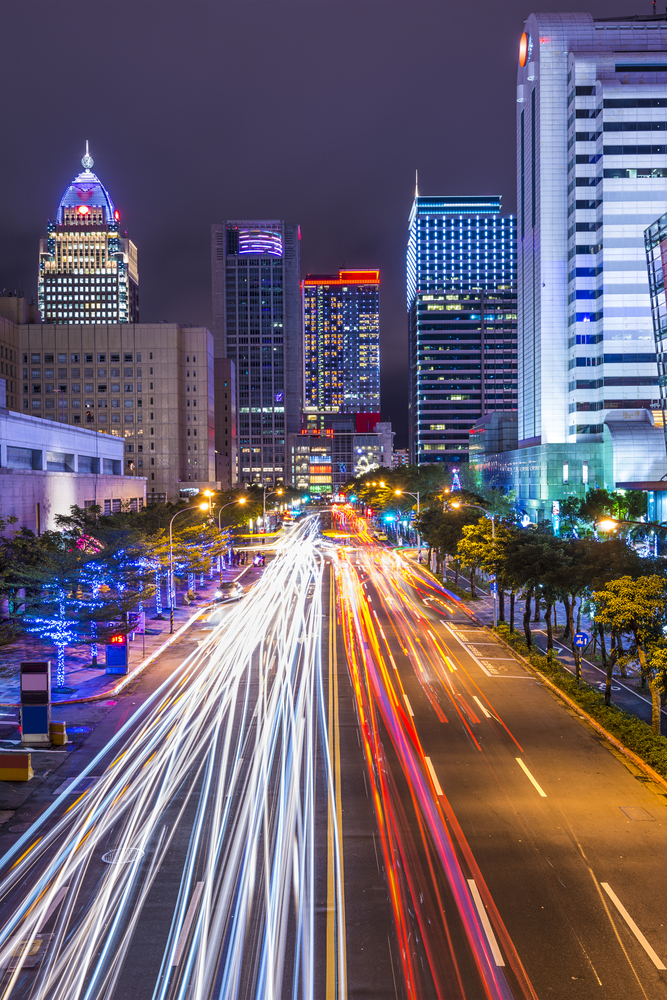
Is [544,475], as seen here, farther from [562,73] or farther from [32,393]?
[32,393]

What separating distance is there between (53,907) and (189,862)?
2666mm

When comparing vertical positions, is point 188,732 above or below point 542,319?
below

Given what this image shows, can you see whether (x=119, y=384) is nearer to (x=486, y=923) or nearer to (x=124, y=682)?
(x=124, y=682)

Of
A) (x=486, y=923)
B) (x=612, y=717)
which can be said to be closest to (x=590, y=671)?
(x=612, y=717)

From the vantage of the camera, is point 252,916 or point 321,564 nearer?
point 252,916

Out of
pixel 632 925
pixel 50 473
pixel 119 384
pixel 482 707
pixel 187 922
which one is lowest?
pixel 482 707

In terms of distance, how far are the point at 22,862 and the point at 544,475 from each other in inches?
3393

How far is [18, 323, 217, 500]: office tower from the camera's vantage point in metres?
117

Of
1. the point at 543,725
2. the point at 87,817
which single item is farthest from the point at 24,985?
the point at 543,725

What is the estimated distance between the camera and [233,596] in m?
48.3

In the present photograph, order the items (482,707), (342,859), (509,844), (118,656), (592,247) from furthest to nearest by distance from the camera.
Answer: (592,247), (118,656), (482,707), (509,844), (342,859)

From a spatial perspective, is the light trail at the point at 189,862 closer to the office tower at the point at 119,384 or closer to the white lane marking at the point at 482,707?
the white lane marking at the point at 482,707

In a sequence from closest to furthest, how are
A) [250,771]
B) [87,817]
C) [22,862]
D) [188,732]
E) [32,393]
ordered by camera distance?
[22,862]
[87,817]
[250,771]
[188,732]
[32,393]

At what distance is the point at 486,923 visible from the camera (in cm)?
1164
